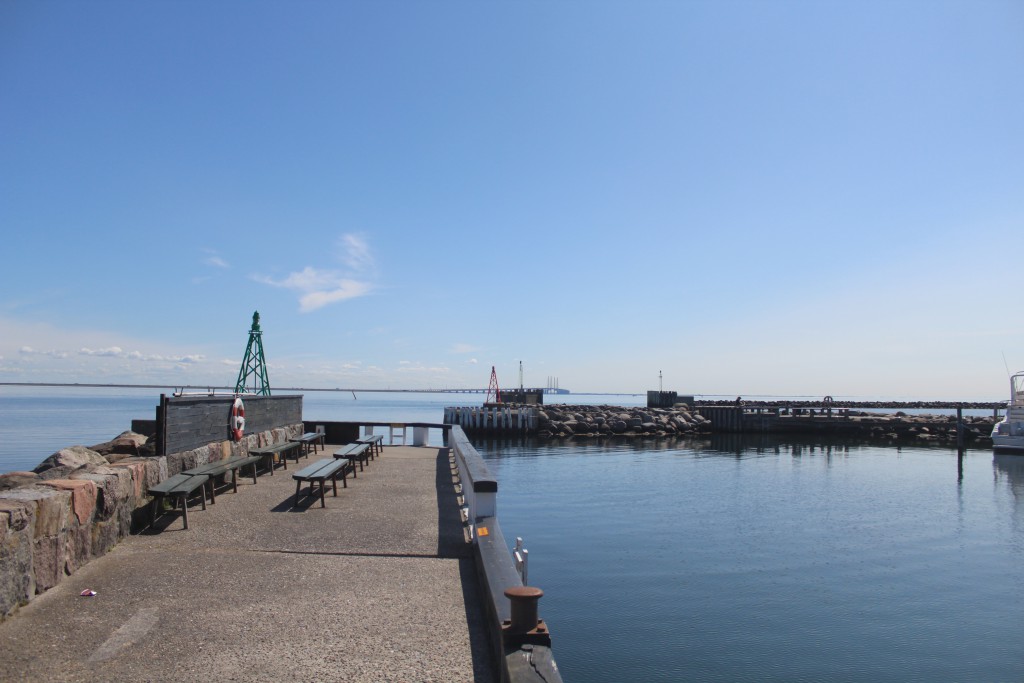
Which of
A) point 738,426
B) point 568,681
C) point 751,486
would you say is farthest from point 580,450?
point 568,681

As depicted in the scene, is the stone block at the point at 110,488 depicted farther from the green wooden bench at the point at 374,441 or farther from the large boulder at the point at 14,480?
the green wooden bench at the point at 374,441

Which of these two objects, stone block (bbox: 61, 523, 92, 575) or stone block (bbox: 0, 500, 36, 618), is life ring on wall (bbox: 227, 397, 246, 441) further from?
stone block (bbox: 0, 500, 36, 618)

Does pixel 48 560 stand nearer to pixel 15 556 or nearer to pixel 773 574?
pixel 15 556

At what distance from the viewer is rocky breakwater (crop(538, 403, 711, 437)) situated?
138 feet

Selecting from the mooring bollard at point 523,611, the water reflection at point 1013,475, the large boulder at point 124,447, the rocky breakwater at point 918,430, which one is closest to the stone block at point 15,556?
the mooring bollard at point 523,611

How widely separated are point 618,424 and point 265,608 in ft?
129

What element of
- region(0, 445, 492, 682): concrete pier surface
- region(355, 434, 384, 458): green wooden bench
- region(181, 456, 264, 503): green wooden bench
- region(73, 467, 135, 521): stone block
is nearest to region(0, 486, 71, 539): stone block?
region(0, 445, 492, 682): concrete pier surface

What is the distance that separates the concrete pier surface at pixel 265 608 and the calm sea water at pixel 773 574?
2449 mm

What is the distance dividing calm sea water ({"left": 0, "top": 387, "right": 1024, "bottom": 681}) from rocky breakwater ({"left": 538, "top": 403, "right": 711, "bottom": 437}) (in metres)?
18.4

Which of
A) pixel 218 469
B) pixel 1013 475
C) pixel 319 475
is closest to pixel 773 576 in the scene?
pixel 319 475

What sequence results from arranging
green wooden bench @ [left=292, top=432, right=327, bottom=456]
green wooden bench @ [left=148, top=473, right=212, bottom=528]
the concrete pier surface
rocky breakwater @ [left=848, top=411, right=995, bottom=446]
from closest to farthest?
1. the concrete pier surface
2. green wooden bench @ [left=148, top=473, right=212, bottom=528]
3. green wooden bench @ [left=292, top=432, right=327, bottom=456]
4. rocky breakwater @ [left=848, top=411, right=995, bottom=446]

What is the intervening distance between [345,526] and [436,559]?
1754mm

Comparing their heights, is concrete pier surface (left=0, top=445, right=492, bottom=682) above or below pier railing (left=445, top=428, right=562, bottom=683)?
below

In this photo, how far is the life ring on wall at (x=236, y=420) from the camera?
10992mm
